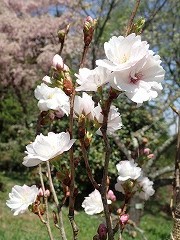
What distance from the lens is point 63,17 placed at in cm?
1639

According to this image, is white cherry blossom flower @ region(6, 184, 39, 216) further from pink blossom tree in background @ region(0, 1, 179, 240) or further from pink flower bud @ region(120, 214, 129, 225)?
pink flower bud @ region(120, 214, 129, 225)

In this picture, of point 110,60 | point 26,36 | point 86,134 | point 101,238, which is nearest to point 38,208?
point 101,238

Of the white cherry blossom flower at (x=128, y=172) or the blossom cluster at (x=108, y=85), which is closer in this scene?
the blossom cluster at (x=108, y=85)

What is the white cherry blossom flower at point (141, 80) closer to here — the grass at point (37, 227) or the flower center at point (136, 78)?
the flower center at point (136, 78)

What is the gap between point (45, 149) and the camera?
1.14 m

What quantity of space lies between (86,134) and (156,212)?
12296mm

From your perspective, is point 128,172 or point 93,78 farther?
point 128,172

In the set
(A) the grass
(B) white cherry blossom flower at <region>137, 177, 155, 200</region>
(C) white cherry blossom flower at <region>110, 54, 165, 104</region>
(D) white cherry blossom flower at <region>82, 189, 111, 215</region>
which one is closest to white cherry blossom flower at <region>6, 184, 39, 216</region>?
(D) white cherry blossom flower at <region>82, 189, 111, 215</region>

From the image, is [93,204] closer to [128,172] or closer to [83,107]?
[128,172]

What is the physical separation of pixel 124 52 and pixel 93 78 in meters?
0.09

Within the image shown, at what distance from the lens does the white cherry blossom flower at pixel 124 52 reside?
37.6 inches

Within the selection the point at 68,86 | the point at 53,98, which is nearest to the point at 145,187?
the point at 53,98

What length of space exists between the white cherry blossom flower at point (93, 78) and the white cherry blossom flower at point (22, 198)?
499mm

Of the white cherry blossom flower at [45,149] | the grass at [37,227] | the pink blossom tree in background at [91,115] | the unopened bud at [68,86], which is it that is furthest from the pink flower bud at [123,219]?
the grass at [37,227]
